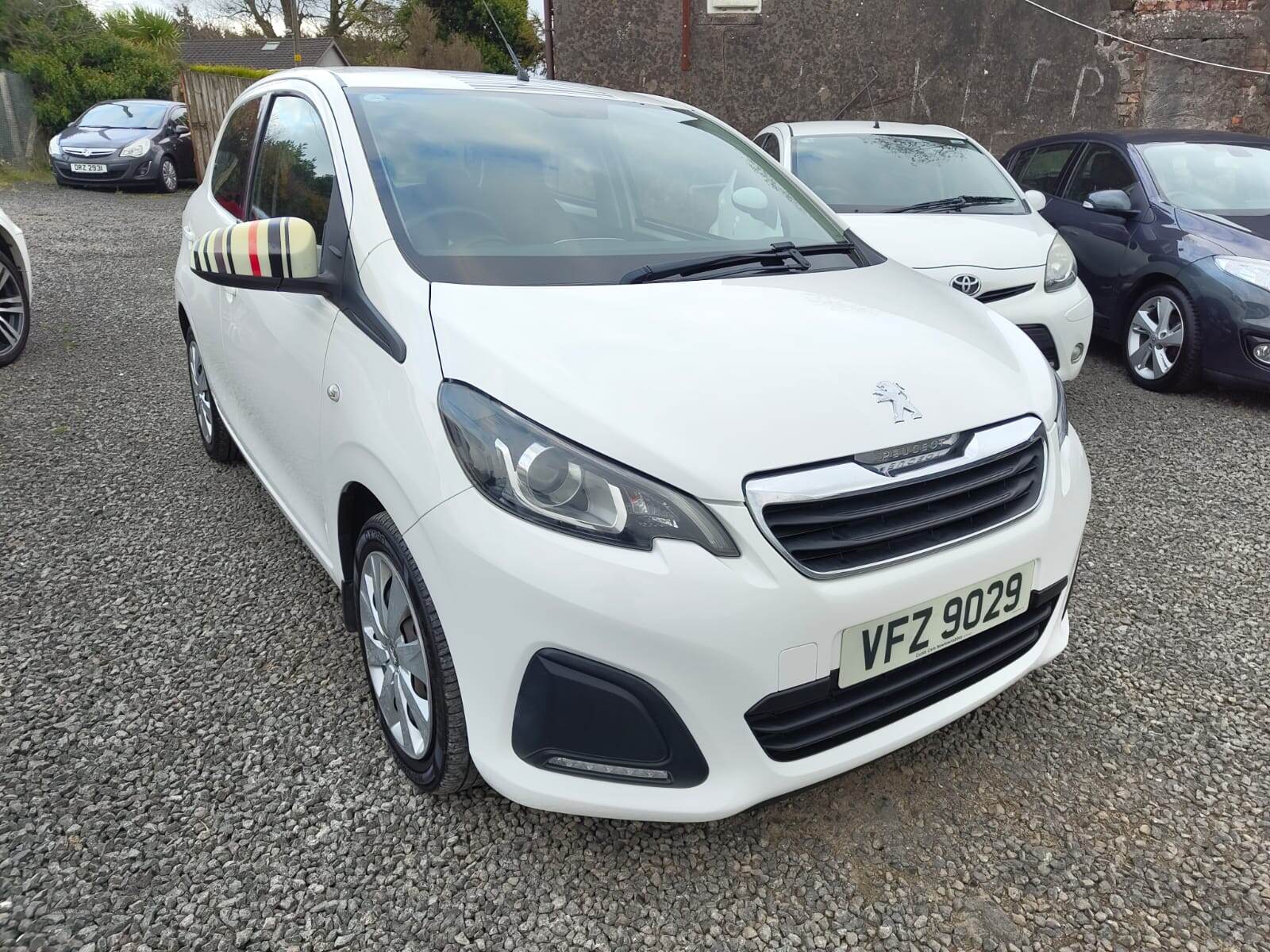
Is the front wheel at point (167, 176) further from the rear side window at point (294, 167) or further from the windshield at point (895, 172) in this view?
the rear side window at point (294, 167)

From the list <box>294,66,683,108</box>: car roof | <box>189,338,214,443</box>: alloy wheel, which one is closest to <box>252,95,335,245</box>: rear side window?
<box>294,66,683,108</box>: car roof

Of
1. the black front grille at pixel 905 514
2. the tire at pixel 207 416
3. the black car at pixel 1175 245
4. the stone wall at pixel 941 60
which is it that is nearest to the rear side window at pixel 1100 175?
the black car at pixel 1175 245

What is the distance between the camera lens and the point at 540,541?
1.65m

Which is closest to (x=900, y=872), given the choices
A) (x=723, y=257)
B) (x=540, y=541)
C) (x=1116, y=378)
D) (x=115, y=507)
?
(x=540, y=541)

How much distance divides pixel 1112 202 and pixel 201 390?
519 centimetres

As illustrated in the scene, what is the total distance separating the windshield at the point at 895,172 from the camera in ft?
17.2

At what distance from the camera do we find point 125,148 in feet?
46.6

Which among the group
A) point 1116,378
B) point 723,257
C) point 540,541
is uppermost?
point 723,257

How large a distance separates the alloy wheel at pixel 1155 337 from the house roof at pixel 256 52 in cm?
2990

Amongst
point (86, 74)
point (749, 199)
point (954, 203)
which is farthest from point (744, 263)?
point (86, 74)

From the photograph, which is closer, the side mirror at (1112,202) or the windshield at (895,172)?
the windshield at (895,172)

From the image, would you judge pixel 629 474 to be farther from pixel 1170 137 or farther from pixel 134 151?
pixel 134 151

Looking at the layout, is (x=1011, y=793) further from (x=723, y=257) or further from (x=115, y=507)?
(x=115, y=507)

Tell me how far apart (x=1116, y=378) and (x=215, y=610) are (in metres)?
5.22
